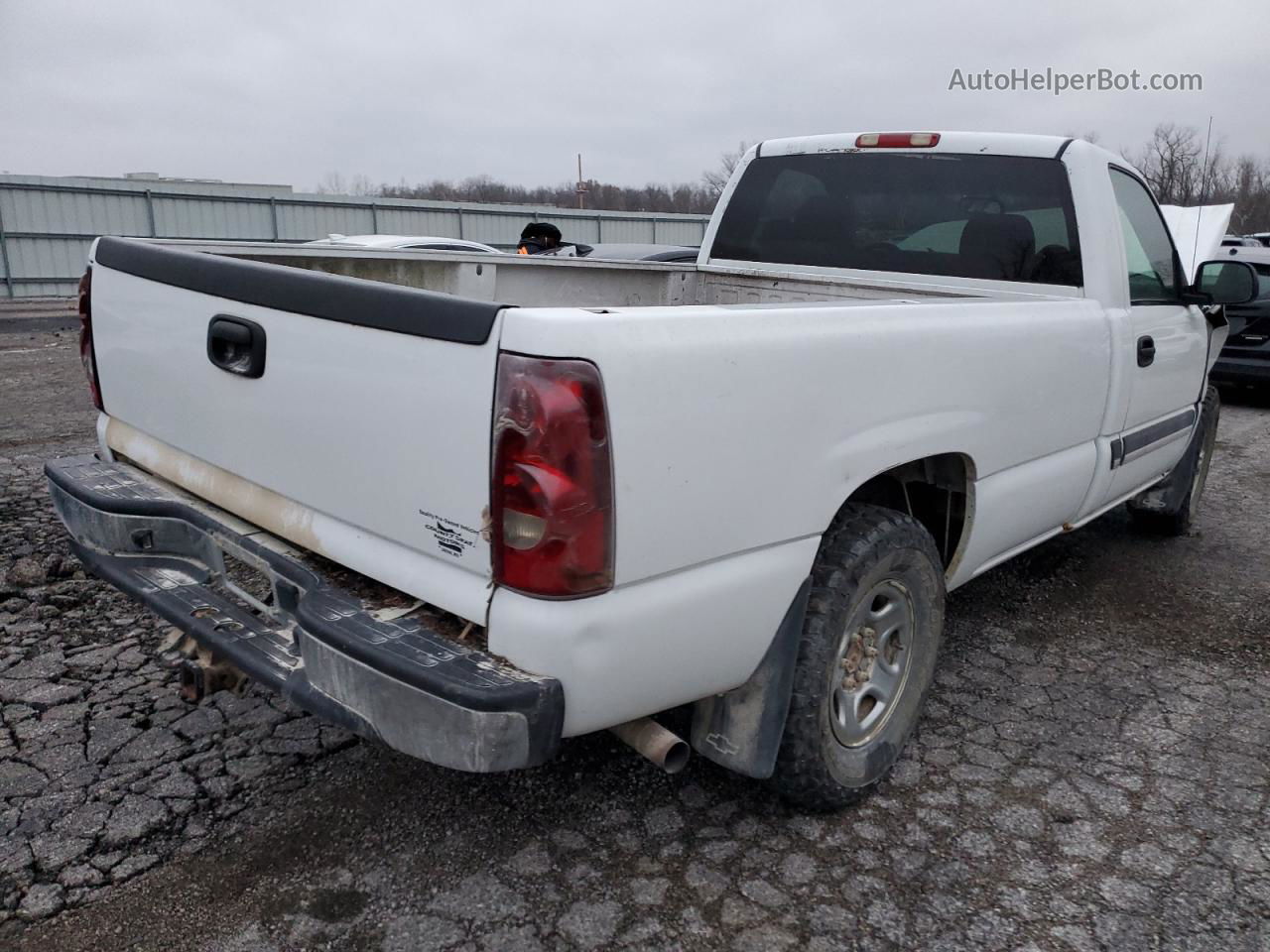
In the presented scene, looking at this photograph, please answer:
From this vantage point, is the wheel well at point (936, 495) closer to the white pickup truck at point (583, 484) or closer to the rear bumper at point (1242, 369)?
the white pickup truck at point (583, 484)

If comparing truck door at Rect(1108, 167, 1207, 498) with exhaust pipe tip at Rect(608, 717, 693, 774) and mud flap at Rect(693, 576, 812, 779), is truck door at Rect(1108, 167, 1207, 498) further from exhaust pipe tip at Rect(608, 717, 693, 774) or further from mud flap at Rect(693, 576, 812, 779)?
exhaust pipe tip at Rect(608, 717, 693, 774)

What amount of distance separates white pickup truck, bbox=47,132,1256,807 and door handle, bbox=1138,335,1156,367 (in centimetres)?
13

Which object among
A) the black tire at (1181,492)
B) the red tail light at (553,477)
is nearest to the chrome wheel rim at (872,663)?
the red tail light at (553,477)

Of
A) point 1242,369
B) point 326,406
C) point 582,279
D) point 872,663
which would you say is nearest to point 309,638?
point 326,406

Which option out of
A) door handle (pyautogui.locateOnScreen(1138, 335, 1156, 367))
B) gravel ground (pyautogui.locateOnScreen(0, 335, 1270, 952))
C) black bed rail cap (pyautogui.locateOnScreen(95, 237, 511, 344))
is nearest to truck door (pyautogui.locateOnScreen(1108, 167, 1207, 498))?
door handle (pyautogui.locateOnScreen(1138, 335, 1156, 367))

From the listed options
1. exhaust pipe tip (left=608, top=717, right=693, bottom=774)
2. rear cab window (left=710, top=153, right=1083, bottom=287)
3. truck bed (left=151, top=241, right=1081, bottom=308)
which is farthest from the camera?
rear cab window (left=710, top=153, right=1083, bottom=287)

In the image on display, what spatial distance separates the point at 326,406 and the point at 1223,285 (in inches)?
154

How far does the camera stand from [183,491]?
2895 millimetres

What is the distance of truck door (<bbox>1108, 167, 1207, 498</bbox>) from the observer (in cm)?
399

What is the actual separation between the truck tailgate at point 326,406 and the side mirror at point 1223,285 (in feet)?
12.2

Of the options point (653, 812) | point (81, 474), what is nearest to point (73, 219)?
point (81, 474)

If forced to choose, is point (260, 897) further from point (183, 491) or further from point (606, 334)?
point (606, 334)

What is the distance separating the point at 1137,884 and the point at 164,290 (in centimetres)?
301

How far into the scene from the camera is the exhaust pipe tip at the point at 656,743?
2.27m
